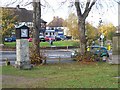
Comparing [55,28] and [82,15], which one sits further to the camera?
[55,28]

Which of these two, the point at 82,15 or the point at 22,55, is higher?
the point at 82,15

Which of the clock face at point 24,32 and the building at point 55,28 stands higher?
the building at point 55,28

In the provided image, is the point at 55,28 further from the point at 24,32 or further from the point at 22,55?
the point at 22,55

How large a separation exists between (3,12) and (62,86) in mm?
43196

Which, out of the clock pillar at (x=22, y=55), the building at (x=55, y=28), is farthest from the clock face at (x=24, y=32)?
the building at (x=55, y=28)

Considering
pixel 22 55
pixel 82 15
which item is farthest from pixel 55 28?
pixel 22 55

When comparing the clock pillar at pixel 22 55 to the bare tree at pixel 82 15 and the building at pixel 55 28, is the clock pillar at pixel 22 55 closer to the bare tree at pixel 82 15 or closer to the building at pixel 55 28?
the bare tree at pixel 82 15

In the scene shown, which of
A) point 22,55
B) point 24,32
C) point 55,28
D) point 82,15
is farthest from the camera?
point 55,28

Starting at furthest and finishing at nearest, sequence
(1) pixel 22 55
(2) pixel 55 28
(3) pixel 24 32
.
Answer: (2) pixel 55 28
(3) pixel 24 32
(1) pixel 22 55

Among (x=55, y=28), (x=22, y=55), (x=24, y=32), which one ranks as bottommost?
(x=22, y=55)

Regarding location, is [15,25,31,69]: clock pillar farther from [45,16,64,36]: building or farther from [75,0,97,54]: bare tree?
[45,16,64,36]: building

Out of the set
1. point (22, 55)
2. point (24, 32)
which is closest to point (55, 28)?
point (24, 32)

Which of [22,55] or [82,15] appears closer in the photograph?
[22,55]

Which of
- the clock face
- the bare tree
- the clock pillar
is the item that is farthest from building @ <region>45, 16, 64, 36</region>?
the clock pillar
